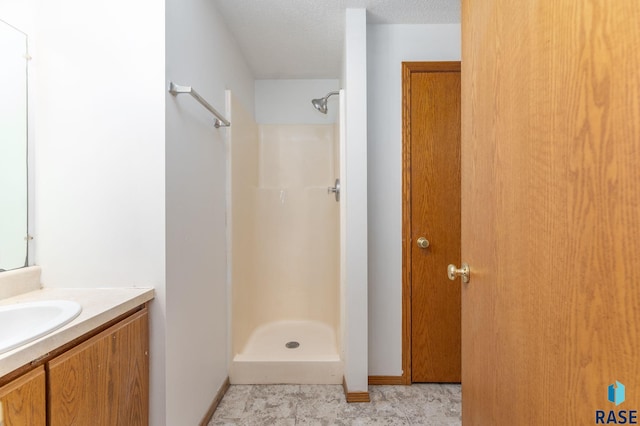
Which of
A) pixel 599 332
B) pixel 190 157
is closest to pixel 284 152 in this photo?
pixel 190 157

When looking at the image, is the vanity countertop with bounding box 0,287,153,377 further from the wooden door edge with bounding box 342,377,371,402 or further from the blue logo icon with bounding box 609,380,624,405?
the wooden door edge with bounding box 342,377,371,402

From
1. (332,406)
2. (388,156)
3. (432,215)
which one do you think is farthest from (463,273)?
(332,406)

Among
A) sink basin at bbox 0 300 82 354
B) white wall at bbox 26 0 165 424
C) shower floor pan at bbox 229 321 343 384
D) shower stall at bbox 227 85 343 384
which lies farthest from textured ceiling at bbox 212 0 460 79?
shower floor pan at bbox 229 321 343 384

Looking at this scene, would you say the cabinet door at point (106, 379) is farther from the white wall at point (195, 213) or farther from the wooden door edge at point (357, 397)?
Result: the wooden door edge at point (357, 397)

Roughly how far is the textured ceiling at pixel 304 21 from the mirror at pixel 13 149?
100 cm

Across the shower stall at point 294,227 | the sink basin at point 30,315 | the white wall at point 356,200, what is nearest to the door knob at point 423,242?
the white wall at point 356,200

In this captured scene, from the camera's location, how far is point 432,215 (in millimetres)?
1836

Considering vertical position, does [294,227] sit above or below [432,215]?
below

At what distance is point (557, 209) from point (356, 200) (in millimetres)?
1229

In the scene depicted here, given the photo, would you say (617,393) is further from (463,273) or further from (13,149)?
(13,149)

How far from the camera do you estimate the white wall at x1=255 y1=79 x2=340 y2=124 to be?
2590mm

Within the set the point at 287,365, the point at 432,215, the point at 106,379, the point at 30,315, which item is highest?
the point at 432,215

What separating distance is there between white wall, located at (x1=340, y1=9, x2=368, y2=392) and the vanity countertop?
3.46 ft

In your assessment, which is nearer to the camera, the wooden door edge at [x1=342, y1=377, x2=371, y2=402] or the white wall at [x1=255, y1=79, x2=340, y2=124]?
the wooden door edge at [x1=342, y1=377, x2=371, y2=402]
